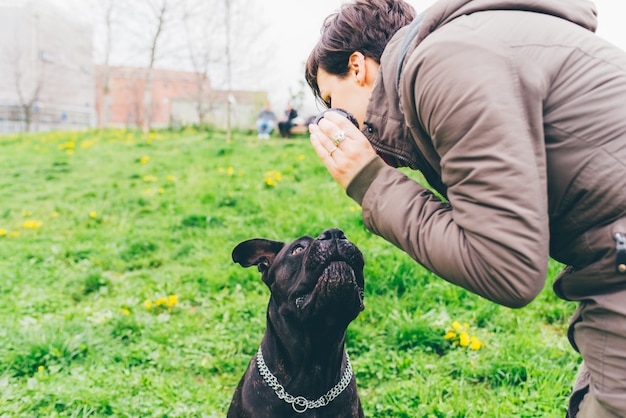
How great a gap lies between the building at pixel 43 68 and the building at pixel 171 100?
71.3 inches

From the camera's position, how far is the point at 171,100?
47.5m

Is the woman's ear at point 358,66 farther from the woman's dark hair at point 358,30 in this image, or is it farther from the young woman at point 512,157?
the young woman at point 512,157

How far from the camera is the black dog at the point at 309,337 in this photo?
267 centimetres

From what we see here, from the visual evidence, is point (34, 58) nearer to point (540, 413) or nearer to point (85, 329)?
point (85, 329)

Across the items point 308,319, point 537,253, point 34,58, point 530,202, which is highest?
point 530,202

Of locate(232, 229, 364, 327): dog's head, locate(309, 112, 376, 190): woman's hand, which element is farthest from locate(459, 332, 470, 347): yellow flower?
locate(309, 112, 376, 190): woman's hand

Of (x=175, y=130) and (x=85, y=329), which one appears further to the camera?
(x=175, y=130)

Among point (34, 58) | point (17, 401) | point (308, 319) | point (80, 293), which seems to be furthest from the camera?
point (34, 58)

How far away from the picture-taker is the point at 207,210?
287 inches

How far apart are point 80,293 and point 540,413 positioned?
4.16 meters

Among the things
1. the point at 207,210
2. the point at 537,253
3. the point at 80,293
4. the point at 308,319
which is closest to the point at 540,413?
the point at 308,319

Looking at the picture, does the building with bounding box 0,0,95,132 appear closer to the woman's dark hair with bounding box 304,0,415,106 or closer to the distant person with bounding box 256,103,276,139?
the distant person with bounding box 256,103,276,139

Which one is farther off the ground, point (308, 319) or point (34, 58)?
point (308, 319)

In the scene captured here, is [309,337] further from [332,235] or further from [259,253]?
[259,253]
